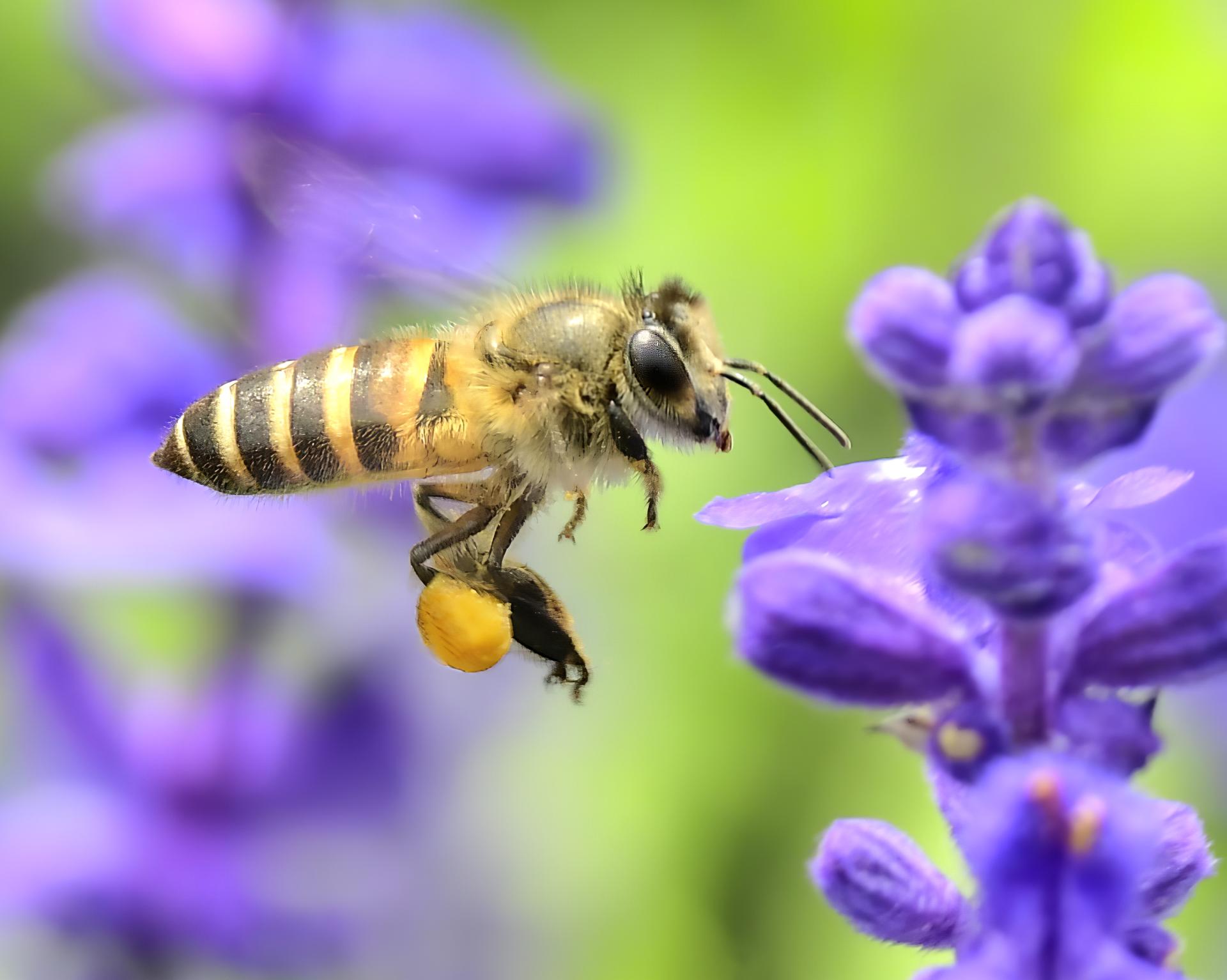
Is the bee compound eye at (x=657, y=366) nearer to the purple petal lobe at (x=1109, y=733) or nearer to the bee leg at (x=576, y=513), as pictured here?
the bee leg at (x=576, y=513)

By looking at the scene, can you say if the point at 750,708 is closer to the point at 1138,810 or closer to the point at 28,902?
the point at 28,902

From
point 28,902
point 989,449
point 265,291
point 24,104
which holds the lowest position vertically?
point 28,902

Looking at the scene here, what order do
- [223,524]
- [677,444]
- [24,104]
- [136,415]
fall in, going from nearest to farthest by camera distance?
[677,444]
[136,415]
[223,524]
[24,104]

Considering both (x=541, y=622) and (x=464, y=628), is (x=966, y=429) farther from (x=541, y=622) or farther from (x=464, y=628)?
(x=541, y=622)

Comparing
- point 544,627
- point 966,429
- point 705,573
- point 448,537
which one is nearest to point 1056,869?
point 966,429

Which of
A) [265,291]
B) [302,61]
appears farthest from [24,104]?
[265,291]

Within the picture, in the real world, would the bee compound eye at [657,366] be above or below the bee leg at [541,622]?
above

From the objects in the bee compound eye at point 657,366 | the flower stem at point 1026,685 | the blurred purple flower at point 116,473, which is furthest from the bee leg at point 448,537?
the blurred purple flower at point 116,473

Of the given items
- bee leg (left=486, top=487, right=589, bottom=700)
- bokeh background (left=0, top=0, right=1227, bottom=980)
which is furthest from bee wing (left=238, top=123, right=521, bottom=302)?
bokeh background (left=0, top=0, right=1227, bottom=980)
